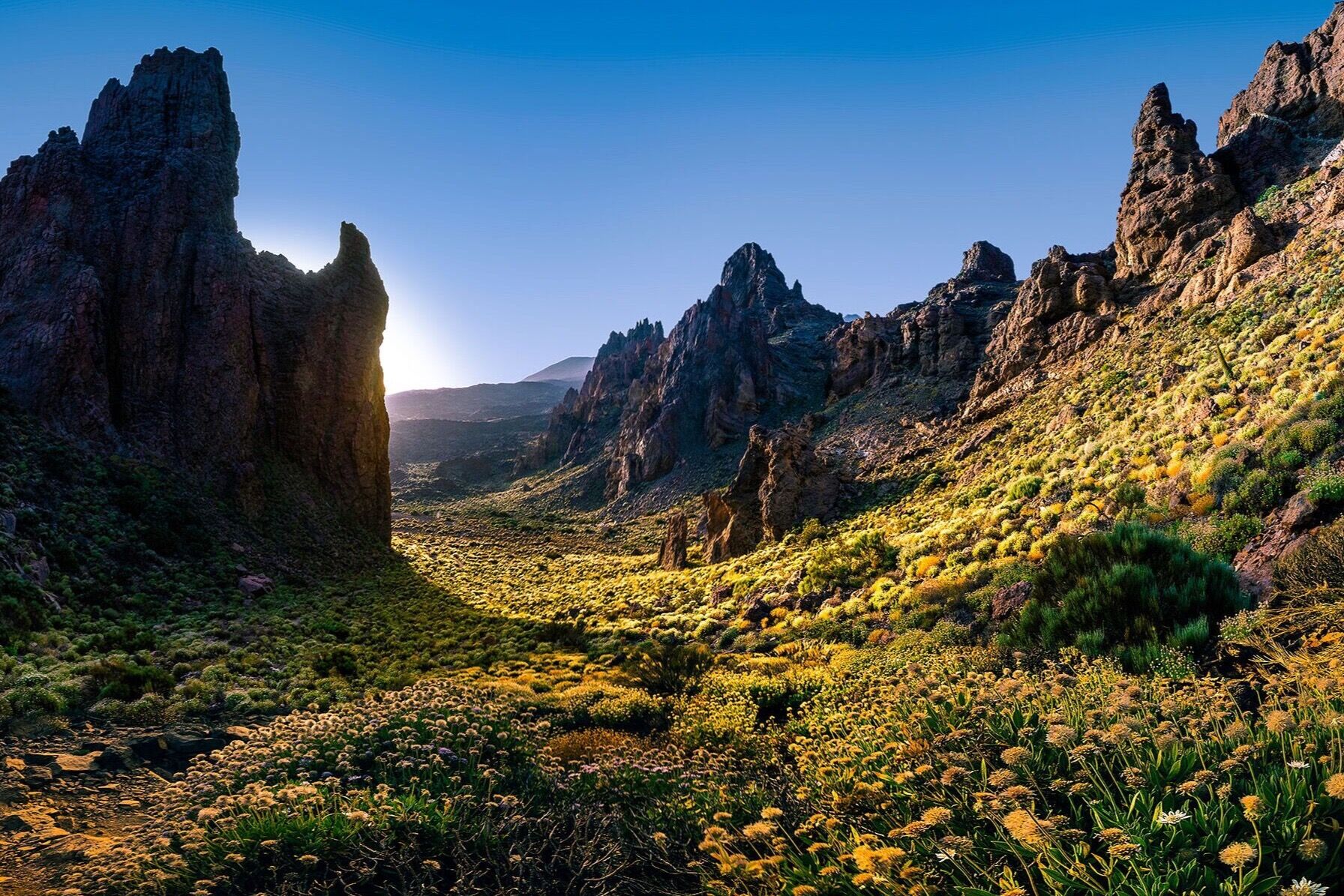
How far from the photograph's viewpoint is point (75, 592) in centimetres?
2161

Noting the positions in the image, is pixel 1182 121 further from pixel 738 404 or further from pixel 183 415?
pixel 183 415

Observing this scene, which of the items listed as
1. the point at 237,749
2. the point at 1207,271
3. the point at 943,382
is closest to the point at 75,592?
the point at 237,749

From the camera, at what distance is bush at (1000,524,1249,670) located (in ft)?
26.0

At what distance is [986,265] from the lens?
94312 mm

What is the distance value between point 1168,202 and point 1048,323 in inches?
449

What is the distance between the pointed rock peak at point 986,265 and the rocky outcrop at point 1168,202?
43406 mm

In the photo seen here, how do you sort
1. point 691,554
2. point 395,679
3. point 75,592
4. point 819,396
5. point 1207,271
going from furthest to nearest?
point 819,396 → point 691,554 → point 1207,271 → point 75,592 → point 395,679

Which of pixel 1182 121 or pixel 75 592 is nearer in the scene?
pixel 75 592

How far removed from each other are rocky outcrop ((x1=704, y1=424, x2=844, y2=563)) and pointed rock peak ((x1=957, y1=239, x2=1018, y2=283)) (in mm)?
69936

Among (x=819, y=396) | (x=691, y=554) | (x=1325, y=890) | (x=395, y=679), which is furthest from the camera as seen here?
(x=819, y=396)

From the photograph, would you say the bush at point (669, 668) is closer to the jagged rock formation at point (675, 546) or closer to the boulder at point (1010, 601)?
the boulder at point (1010, 601)

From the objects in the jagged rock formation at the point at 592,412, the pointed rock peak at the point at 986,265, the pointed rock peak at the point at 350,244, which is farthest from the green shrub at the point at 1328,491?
the jagged rock formation at the point at 592,412

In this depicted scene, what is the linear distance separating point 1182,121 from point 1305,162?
950 cm

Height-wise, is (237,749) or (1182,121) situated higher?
(1182,121)
